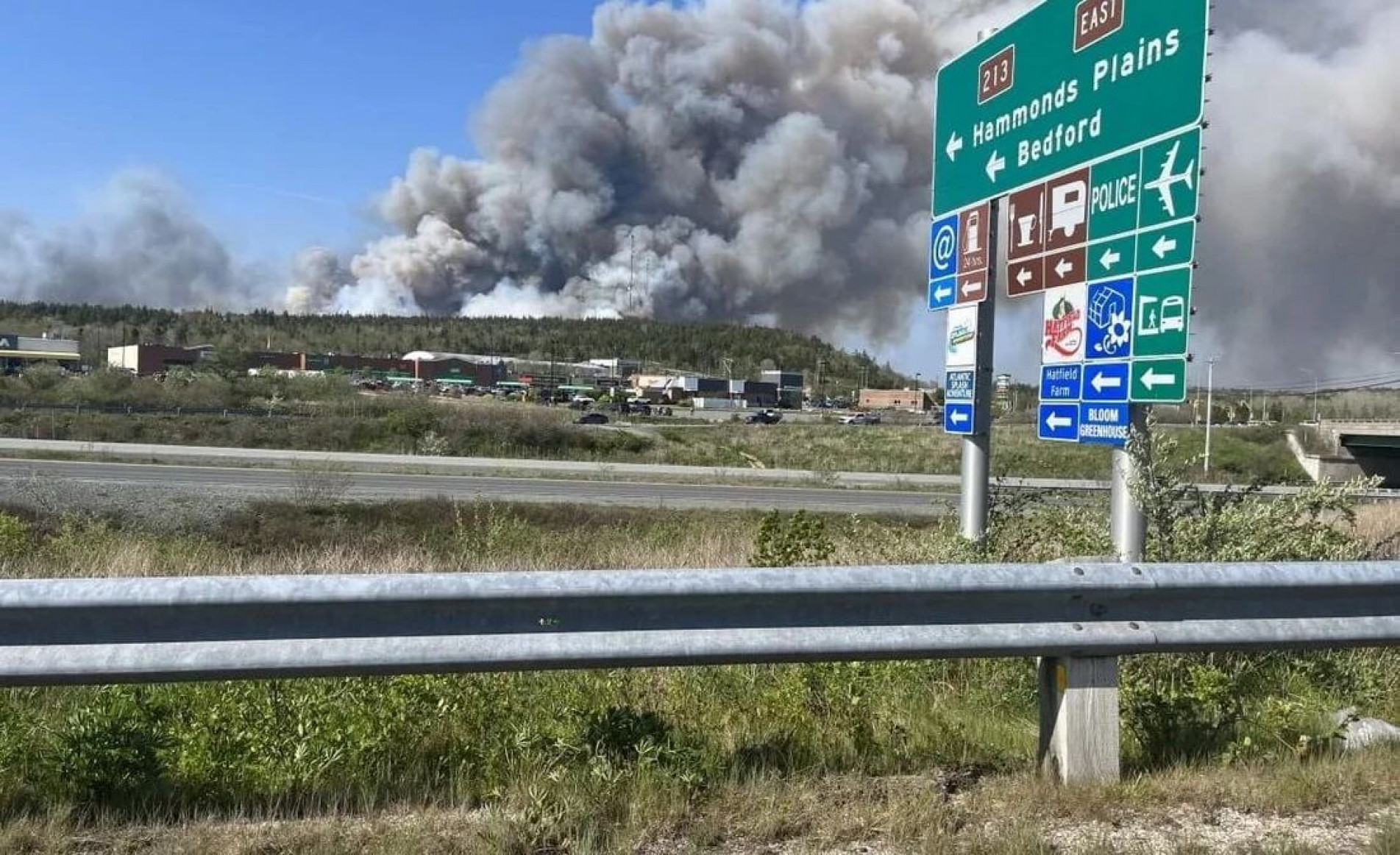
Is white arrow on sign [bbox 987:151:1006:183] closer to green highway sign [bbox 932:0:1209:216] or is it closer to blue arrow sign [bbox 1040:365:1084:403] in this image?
green highway sign [bbox 932:0:1209:216]

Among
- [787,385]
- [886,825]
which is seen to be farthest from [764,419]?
[886,825]

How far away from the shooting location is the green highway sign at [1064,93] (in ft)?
19.7

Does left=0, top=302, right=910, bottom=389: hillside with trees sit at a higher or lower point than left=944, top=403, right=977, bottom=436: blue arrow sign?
higher

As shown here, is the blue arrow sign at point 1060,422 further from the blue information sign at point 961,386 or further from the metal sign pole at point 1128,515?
the blue information sign at point 961,386

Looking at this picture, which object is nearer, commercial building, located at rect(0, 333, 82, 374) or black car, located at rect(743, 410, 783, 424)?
black car, located at rect(743, 410, 783, 424)

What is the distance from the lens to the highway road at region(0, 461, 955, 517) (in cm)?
2427

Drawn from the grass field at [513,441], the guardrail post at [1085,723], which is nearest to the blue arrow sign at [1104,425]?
the guardrail post at [1085,723]

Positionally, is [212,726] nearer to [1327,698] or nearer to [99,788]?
[99,788]

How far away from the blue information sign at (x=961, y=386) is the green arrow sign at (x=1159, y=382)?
2.10 m

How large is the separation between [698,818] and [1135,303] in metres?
4.25

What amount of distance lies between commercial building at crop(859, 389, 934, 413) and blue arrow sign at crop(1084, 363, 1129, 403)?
12807cm

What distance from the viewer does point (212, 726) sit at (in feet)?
13.5

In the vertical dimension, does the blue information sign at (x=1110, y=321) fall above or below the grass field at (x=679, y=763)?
above

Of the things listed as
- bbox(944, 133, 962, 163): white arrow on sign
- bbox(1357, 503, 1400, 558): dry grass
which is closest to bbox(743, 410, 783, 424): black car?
bbox(1357, 503, 1400, 558): dry grass
